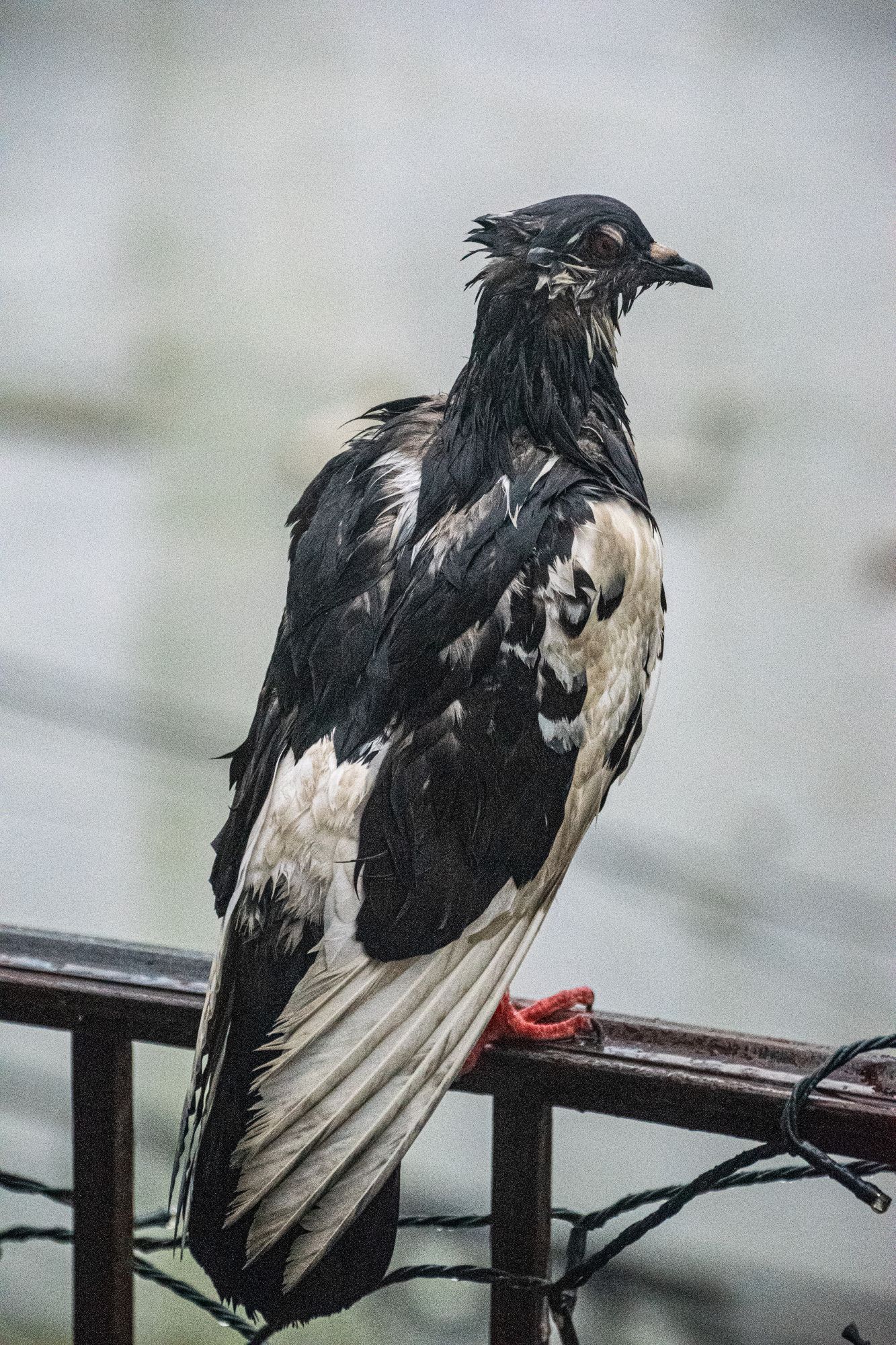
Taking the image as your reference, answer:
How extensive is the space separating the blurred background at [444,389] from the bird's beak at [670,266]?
0.39m

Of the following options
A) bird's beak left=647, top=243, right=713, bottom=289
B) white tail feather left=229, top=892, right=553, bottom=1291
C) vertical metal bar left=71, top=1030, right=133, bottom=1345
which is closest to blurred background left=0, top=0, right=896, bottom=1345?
bird's beak left=647, top=243, right=713, bottom=289

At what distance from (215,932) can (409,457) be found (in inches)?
31.9

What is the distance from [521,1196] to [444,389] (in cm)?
84

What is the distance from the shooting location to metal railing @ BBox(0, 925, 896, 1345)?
0.82 metres

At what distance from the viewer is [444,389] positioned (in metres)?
1.31

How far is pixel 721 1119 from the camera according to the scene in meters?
0.83

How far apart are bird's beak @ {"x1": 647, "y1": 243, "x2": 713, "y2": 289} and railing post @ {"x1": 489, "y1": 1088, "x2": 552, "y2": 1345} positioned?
642 mm

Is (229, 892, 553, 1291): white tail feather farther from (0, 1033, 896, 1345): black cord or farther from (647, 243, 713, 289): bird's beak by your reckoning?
(647, 243, 713, 289): bird's beak

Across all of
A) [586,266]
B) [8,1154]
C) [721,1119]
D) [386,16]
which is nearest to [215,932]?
[8,1154]

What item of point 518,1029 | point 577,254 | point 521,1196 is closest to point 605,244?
point 577,254

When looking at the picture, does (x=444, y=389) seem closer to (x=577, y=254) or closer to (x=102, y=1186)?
(x=577, y=254)

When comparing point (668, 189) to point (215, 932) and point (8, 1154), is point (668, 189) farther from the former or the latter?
point (8, 1154)

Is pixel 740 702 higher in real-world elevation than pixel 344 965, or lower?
higher

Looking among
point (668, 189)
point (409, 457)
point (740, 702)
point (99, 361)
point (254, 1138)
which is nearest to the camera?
point (254, 1138)
